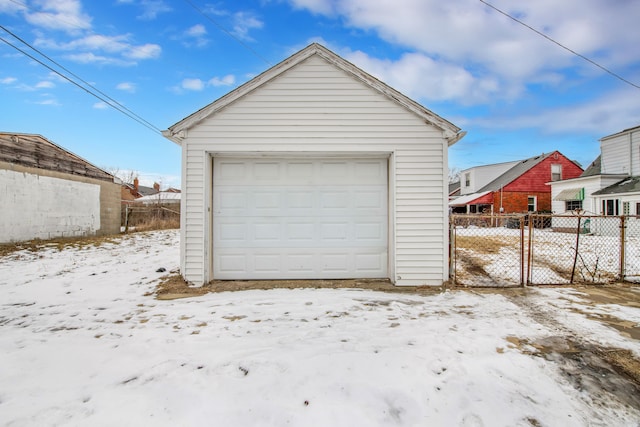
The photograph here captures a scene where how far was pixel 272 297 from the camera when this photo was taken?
5.09m

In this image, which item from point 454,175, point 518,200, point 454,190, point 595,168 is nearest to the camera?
Answer: point 595,168

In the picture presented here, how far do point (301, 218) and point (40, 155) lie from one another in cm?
1199

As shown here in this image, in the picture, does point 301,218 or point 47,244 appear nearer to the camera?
point 301,218

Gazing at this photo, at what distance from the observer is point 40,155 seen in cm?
1143

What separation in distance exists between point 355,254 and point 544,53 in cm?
814

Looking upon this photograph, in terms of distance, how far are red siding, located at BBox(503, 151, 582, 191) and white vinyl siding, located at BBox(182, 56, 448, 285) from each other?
22598mm

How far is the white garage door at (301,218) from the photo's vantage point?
6102mm

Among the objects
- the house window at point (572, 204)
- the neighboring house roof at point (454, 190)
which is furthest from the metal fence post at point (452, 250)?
the neighboring house roof at point (454, 190)

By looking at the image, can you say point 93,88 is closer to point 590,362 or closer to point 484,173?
point 590,362

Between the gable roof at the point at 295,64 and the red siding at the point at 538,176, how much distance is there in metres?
22.5

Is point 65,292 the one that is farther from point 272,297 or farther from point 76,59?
point 76,59

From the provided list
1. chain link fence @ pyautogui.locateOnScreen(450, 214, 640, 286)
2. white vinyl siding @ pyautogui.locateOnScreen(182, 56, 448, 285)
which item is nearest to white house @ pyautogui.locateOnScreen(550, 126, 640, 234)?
chain link fence @ pyautogui.locateOnScreen(450, 214, 640, 286)

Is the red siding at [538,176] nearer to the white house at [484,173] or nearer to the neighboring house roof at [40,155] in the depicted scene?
the white house at [484,173]

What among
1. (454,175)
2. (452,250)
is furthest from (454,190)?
(452,250)
